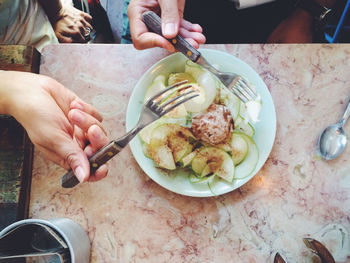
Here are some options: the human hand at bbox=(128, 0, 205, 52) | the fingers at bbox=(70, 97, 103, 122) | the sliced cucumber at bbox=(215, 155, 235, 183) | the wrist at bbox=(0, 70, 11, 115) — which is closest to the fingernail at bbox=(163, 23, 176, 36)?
the human hand at bbox=(128, 0, 205, 52)

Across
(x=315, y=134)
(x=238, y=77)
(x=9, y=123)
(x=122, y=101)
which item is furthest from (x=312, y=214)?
(x=9, y=123)

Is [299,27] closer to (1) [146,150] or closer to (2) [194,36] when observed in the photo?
(2) [194,36]

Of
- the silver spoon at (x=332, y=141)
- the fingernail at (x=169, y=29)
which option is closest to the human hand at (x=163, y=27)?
the fingernail at (x=169, y=29)

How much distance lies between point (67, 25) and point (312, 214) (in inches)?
63.0

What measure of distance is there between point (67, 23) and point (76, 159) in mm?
1159

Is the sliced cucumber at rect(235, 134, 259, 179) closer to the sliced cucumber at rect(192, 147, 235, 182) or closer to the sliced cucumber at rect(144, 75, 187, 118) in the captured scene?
the sliced cucumber at rect(192, 147, 235, 182)

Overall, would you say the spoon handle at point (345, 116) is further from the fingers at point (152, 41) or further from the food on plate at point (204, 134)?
the fingers at point (152, 41)

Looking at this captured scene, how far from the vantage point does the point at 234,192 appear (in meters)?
1.06

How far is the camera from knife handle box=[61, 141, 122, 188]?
0.85 m

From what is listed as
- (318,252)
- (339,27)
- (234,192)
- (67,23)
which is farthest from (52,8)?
(318,252)

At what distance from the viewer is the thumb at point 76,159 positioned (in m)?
0.82

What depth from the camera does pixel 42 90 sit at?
0.98m

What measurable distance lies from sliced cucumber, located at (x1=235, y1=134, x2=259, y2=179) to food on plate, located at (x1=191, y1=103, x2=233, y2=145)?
0.09 meters

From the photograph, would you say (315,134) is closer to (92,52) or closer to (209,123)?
(209,123)
